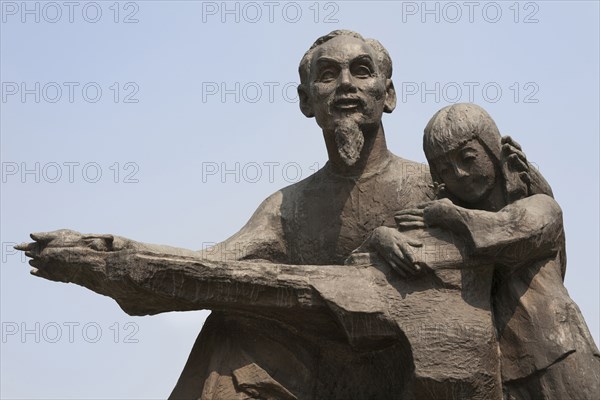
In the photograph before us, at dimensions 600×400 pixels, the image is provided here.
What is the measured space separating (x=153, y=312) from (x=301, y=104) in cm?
154

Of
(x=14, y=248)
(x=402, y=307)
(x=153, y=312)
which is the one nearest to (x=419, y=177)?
(x=402, y=307)

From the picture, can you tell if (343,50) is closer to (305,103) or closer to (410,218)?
(305,103)

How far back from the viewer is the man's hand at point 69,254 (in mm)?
7988

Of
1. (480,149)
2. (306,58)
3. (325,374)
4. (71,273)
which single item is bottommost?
(325,374)

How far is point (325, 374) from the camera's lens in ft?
27.7

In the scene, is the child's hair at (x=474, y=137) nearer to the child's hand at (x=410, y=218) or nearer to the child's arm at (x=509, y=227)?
the child's arm at (x=509, y=227)

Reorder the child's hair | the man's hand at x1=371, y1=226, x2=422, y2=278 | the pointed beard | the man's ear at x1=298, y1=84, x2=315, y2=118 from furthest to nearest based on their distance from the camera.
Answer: the man's ear at x1=298, y1=84, x2=315, y2=118
the pointed beard
the child's hair
the man's hand at x1=371, y1=226, x2=422, y2=278

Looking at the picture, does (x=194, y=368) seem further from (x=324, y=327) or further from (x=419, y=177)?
(x=419, y=177)

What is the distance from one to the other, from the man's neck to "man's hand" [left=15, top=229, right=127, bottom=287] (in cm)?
139

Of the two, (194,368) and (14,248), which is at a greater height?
(14,248)

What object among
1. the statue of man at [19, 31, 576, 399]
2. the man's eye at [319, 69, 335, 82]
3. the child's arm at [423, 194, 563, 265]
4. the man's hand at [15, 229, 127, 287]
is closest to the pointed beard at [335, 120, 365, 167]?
the statue of man at [19, 31, 576, 399]

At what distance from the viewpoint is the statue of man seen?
8.01m

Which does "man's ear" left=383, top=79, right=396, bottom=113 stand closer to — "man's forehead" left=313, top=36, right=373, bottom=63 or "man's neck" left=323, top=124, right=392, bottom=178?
"man's neck" left=323, top=124, right=392, bottom=178

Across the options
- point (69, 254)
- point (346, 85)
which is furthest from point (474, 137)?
point (69, 254)
